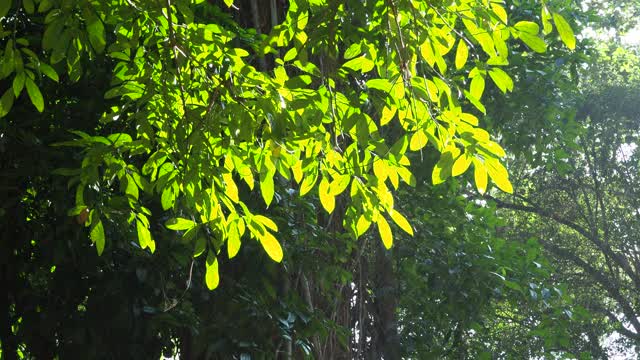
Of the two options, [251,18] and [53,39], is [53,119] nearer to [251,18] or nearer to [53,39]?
[251,18]

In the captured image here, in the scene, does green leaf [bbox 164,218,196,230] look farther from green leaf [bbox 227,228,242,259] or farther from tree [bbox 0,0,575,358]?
green leaf [bbox 227,228,242,259]

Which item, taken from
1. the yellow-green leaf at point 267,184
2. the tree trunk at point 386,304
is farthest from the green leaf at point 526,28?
the tree trunk at point 386,304

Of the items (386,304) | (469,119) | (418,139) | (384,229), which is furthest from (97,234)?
(386,304)

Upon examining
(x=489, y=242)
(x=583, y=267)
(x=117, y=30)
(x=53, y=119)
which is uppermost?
(x=583, y=267)

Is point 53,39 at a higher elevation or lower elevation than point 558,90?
lower

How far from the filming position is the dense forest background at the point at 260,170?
1854 mm

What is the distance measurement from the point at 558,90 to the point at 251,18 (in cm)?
221

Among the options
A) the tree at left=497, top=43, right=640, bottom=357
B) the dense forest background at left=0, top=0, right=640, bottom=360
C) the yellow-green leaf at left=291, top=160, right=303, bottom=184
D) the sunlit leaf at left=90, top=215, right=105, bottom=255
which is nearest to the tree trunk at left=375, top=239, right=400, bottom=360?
the dense forest background at left=0, top=0, right=640, bottom=360

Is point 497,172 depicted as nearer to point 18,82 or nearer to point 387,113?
point 387,113

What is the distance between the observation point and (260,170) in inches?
76.5

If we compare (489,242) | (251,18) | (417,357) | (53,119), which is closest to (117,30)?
(53,119)

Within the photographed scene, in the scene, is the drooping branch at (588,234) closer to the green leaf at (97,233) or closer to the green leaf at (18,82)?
the green leaf at (97,233)

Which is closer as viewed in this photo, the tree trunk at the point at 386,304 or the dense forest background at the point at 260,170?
the dense forest background at the point at 260,170

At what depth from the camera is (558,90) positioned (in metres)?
4.94
